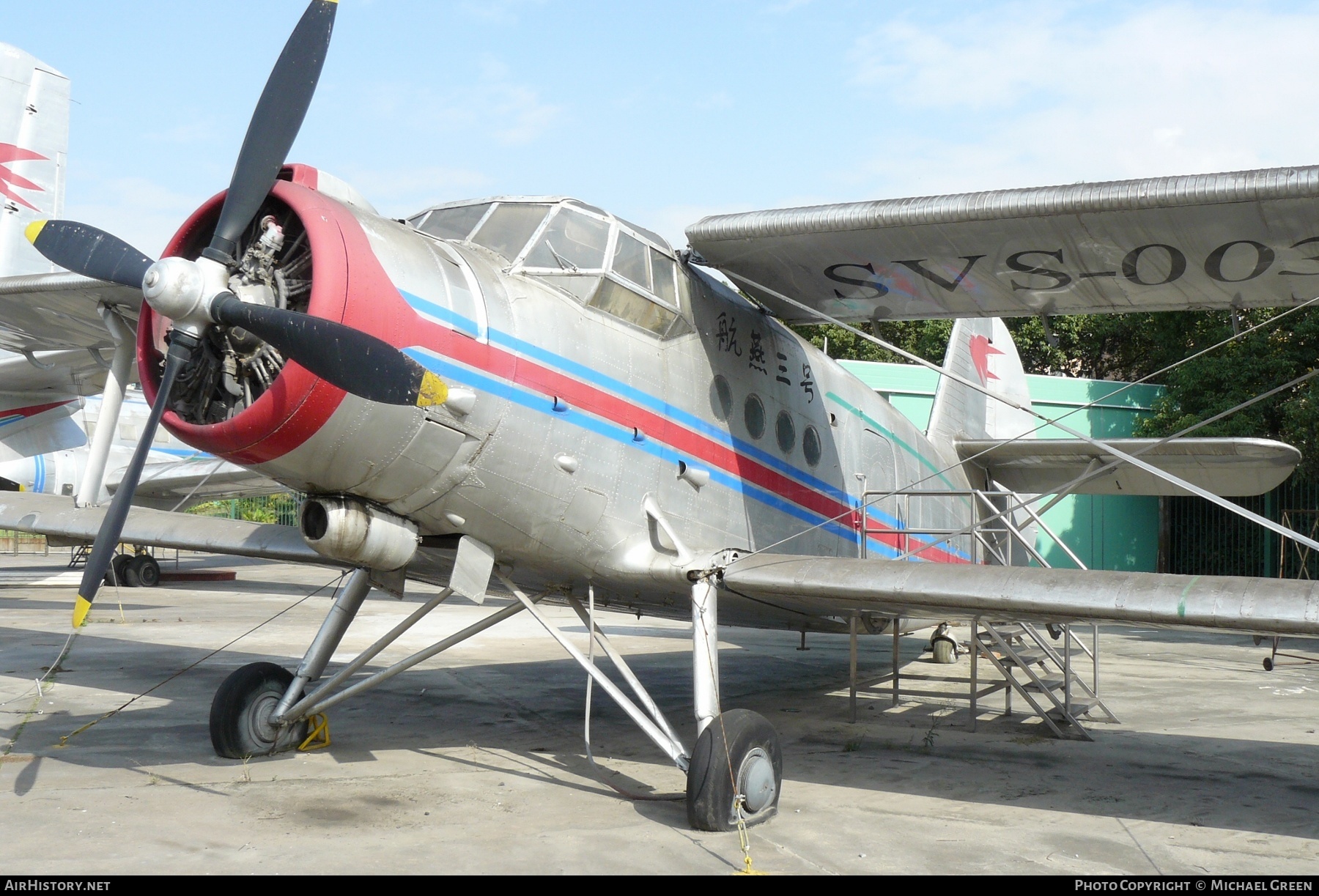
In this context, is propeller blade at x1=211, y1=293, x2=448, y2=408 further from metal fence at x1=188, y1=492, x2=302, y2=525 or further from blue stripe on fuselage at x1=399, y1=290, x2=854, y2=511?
metal fence at x1=188, y1=492, x2=302, y2=525

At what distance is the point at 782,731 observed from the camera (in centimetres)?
991

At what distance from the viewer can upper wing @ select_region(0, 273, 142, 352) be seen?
31.2 feet

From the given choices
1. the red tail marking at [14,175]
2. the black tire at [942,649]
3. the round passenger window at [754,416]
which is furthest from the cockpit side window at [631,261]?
the red tail marking at [14,175]

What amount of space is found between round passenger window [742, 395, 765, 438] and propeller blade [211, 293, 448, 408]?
333 cm

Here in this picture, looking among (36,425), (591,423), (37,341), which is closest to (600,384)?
(591,423)

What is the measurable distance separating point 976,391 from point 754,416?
261 inches

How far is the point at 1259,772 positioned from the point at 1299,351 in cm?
1929

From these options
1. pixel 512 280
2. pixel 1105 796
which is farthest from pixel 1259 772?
pixel 512 280

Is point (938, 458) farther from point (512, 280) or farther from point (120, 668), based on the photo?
point (120, 668)

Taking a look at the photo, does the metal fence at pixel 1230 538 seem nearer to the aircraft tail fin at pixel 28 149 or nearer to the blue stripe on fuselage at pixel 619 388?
the blue stripe on fuselage at pixel 619 388

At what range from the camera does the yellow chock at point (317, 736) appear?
8227 mm

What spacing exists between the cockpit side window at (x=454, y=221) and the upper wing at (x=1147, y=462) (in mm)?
5018

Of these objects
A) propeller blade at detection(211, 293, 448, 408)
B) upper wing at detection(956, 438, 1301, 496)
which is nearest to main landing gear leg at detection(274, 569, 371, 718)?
propeller blade at detection(211, 293, 448, 408)

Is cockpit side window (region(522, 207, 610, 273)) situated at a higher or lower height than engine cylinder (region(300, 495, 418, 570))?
higher
